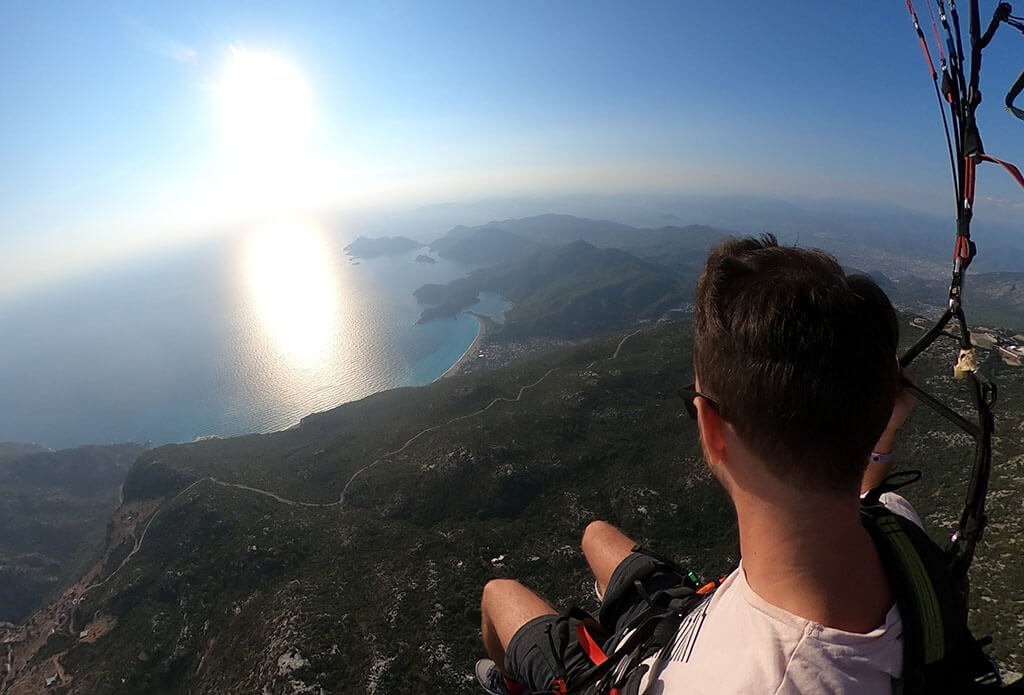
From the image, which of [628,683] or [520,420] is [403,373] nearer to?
[520,420]

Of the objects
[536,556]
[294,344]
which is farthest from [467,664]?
[294,344]

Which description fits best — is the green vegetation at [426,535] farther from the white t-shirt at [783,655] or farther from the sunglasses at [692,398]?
the sunglasses at [692,398]

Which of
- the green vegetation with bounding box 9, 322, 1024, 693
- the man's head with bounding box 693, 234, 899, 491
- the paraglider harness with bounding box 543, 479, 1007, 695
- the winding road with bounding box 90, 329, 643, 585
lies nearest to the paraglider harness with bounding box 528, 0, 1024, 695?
the paraglider harness with bounding box 543, 479, 1007, 695

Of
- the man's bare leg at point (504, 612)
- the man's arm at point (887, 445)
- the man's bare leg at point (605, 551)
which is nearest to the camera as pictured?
the man's arm at point (887, 445)

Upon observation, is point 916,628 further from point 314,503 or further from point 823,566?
point 314,503

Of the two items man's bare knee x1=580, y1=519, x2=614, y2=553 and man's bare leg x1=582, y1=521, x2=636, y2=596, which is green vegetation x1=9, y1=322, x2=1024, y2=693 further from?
man's bare leg x1=582, y1=521, x2=636, y2=596

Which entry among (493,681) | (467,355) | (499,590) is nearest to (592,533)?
(499,590)

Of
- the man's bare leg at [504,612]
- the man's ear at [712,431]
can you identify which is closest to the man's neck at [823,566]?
the man's ear at [712,431]
